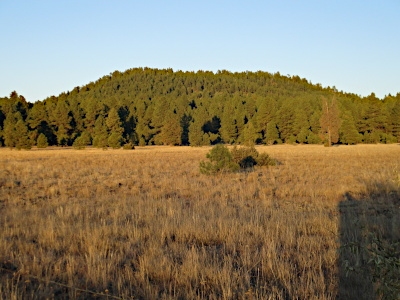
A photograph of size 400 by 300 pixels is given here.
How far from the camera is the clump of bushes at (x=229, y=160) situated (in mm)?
16031

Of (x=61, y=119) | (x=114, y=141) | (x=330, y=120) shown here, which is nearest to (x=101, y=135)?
(x=114, y=141)

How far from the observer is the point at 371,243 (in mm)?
3299

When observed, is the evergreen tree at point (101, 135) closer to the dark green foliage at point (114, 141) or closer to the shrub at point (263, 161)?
the dark green foliage at point (114, 141)

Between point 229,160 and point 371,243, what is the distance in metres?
13.3

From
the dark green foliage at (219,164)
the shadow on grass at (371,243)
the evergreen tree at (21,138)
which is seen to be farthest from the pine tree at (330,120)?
the shadow on grass at (371,243)

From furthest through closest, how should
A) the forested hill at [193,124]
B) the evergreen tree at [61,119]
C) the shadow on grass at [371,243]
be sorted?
the evergreen tree at [61,119], the forested hill at [193,124], the shadow on grass at [371,243]

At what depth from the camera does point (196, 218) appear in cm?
668

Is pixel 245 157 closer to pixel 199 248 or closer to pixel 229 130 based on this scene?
pixel 199 248

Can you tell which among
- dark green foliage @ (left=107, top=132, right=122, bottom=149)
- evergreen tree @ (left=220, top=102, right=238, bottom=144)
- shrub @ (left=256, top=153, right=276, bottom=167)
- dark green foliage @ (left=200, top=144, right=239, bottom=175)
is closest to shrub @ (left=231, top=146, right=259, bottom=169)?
shrub @ (left=256, top=153, right=276, bottom=167)

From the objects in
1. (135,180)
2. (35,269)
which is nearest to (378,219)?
(35,269)

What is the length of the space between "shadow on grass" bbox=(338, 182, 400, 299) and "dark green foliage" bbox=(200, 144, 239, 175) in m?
6.26

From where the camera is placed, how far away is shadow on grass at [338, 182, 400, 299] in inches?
109

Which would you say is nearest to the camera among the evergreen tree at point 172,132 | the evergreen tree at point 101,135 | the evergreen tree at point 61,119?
the evergreen tree at point 101,135

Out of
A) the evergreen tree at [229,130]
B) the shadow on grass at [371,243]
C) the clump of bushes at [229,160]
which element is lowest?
the shadow on grass at [371,243]
